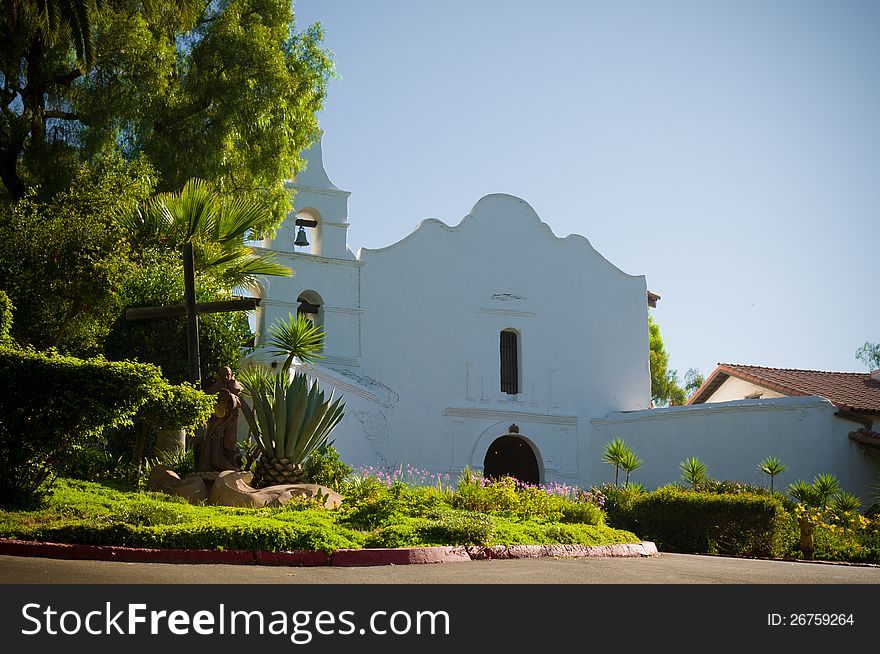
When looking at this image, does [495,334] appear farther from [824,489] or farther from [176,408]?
[176,408]

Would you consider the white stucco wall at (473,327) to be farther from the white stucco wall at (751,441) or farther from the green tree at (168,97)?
the green tree at (168,97)

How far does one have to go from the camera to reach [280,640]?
17.2ft

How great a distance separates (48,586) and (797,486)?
52.6ft

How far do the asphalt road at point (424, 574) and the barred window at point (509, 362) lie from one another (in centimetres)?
1605

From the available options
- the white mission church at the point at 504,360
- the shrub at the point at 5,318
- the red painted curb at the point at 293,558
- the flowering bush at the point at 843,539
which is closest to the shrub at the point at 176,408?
the shrub at the point at 5,318

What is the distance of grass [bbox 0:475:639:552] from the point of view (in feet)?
30.0

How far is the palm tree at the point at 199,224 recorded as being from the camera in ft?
53.2

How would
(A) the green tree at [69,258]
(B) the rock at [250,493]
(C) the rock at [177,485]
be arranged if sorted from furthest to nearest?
(A) the green tree at [69,258], (C) the rock at [177,485], (B) the rock at [250,493]

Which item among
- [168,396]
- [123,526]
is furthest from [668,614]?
[168,396]

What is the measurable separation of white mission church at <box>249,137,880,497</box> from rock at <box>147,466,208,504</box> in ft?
24.8

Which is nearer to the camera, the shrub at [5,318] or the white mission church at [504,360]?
the shrub at [5,318]

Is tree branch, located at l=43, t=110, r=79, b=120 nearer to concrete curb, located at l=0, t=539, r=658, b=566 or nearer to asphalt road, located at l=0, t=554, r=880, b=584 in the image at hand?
concrete curb, located at l=0, t=539, r=658, b=566

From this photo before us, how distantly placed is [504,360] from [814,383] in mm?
8284

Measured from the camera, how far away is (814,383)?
25.4m
